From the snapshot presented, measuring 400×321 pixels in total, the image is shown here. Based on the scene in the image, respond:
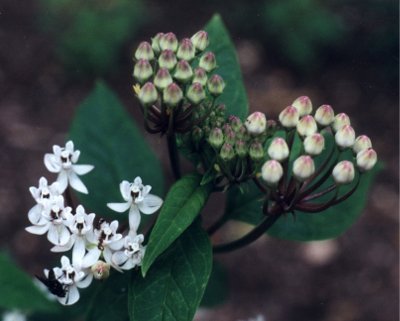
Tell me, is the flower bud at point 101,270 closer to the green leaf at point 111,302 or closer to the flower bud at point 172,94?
the green leaf at point 111,302

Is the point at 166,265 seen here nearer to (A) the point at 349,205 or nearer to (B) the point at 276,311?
(A) the point at 349,205

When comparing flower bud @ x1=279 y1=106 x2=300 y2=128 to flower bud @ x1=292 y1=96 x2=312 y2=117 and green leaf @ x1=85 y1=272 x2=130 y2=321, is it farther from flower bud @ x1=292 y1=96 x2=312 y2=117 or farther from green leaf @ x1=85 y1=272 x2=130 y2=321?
green leaf @ x1=85 y1=272 x2=130 y2=321

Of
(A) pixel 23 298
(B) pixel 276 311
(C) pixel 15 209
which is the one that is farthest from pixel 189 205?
(C) pixel 15 209

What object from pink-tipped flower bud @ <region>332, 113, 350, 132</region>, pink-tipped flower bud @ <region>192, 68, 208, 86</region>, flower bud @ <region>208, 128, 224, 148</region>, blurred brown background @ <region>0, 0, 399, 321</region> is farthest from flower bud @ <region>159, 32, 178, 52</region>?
blurred brown background @ <region>0, 0, 399, 321</region>

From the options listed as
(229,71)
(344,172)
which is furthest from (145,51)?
(344,172)

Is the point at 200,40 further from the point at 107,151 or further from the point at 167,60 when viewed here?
the point at 107,151

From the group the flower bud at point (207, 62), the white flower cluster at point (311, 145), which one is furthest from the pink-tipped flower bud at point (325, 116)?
the flower bud at point (207, 62)
